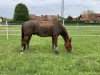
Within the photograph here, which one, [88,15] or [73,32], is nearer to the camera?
[73,32]

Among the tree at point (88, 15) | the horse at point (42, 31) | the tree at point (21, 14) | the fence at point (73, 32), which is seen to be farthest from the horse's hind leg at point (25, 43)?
the tree at point (88, 15)

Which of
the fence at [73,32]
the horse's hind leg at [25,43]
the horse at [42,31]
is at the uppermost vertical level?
the horse at [42,31]

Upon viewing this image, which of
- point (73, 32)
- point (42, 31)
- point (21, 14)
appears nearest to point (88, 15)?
point (21, 14)

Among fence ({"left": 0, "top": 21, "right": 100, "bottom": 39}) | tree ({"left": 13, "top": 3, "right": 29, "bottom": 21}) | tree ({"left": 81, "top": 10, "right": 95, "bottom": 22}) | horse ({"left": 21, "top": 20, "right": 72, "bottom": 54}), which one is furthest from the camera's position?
tree ({"left": 81, "top": 10, "right": 95, "bottom": 22})

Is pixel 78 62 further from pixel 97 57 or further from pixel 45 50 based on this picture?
pixel 45 50

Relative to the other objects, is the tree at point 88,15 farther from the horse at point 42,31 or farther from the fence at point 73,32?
the horse at point 42,31

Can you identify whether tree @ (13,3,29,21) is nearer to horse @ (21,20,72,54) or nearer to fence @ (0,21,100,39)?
fence @ (0,21,100,39)

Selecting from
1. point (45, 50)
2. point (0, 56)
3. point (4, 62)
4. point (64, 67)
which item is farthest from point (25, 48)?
point (64, 67)

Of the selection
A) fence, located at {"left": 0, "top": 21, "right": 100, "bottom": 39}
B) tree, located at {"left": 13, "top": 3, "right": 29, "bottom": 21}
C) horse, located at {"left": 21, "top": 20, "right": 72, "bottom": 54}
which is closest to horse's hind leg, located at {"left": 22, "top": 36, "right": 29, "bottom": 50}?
horse, located at {"left": 21, "top": 20, "right": 72, "bottom": 54}

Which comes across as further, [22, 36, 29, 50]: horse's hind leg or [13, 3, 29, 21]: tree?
[13, 3, 29, 21]: tree

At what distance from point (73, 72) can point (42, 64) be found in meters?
1.63

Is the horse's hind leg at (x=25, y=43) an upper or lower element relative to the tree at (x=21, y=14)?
lower

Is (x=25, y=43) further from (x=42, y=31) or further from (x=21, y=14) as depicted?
(x=21, y=14)

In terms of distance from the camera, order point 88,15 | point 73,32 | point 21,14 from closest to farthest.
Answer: point 73,32 < point 21,14 < point 88,15
